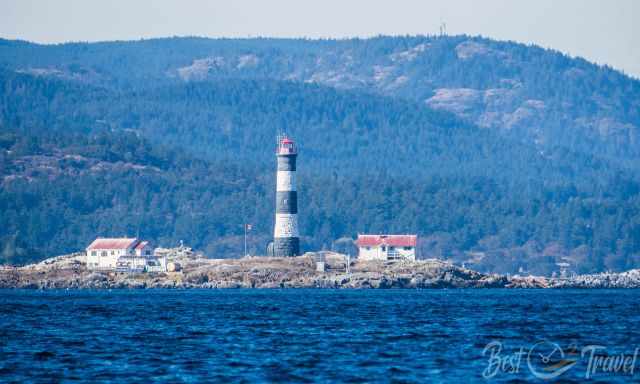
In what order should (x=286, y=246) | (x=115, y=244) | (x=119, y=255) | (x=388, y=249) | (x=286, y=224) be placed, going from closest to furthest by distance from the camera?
(x=286, y=224) < (x=286, y=246) < (x=119, y=255) < (x=115, y=244) < (x=388, y=249)

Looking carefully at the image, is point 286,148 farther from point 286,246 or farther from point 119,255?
point 119,255

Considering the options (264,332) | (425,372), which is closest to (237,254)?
(264,332)

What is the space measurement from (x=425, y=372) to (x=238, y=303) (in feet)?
145

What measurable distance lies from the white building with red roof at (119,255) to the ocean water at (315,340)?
28.9 meters

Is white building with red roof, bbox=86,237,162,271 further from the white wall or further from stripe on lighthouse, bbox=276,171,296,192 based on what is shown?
the white wall

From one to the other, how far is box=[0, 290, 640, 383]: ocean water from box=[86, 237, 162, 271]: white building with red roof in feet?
94.7

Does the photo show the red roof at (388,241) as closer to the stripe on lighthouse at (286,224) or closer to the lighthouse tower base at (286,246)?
the lighthouse tower base at (286,246)

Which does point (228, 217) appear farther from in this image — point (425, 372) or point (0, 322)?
point (425, 372)

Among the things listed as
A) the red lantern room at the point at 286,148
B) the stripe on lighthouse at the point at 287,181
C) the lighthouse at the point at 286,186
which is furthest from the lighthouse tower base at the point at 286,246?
the red lantern room at the point at 286,148

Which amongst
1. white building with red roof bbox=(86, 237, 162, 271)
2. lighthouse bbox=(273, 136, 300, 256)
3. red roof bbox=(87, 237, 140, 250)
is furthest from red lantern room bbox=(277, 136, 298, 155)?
red roof bbox=(87, 237, 140, 250)

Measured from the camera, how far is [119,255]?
124m

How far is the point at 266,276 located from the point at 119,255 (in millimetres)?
16499

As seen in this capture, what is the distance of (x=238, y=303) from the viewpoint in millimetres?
88875

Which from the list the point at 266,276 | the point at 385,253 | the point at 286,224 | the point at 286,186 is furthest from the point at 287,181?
the point at 385,253
